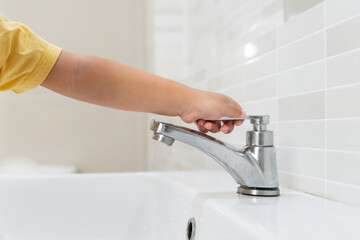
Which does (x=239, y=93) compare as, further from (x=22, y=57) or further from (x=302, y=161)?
(x=22, y=57)

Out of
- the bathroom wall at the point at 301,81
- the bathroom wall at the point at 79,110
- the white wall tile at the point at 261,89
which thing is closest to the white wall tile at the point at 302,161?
the bathroom wall at the point at 301,81

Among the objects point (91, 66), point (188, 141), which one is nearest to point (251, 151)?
point (188, 141)

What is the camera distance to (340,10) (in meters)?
0.52

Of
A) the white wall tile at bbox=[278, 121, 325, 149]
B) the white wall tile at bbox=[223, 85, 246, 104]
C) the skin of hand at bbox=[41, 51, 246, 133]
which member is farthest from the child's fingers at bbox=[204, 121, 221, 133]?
the white wall tile at bbox=[223, 85, 246, 104]

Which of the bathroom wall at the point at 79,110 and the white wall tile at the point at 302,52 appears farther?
the bathroom wall at the point at 79,110

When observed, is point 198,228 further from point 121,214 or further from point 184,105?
point 121,214

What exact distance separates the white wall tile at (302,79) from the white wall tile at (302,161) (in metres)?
0.09

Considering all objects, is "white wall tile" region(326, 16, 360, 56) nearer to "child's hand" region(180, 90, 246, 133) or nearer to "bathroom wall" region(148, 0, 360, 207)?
"bathroom wall" region(148, 0, 360, 207)

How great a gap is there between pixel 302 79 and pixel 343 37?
0.33ft

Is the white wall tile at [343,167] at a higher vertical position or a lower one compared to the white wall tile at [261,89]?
lower

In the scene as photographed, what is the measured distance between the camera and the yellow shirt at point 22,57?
0.48m

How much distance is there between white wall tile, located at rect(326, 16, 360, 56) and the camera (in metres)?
0.49

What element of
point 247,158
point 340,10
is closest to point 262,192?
point 247,158

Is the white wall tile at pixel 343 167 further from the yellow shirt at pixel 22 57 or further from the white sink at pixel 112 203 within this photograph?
the yellow shirt at pixel 22 57
